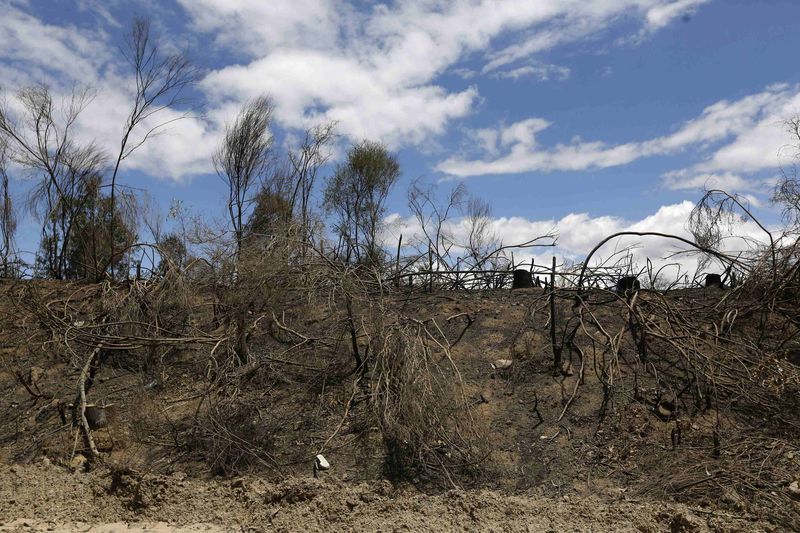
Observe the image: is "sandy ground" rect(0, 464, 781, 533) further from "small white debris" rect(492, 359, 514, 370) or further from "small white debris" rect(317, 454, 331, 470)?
"small white debris" rect(492, 359, 514, 370)

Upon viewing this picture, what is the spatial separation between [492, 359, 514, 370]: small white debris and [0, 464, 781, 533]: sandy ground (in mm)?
2538

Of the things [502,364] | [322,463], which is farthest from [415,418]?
[502,364]

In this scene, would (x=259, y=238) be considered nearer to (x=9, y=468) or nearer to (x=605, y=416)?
(x=9, y=468)

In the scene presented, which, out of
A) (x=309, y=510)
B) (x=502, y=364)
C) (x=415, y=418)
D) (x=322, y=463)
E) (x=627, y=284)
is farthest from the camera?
(x=627, y=284)

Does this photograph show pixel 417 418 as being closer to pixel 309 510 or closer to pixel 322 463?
pixel 322 463

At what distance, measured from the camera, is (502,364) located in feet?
32.1

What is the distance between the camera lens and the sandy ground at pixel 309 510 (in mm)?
6656

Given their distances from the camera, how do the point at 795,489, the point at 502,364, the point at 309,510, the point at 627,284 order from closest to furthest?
the point at 795,489
the point at 309,510
the point at 502,364
the point at 627,284

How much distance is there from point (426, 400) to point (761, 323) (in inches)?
196

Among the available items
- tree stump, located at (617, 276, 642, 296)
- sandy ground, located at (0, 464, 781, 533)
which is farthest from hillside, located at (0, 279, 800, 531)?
tree stump, located at (617, 276, 642, 296)

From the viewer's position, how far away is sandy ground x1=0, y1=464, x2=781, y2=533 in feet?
21.8

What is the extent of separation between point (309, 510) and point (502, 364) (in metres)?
3.66

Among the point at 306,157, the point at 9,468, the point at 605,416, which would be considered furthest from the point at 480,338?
the point at 306,157

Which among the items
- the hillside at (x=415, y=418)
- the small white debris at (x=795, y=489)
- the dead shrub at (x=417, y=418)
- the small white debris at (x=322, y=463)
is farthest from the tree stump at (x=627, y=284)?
the small white debris at (x=322, y=463)
